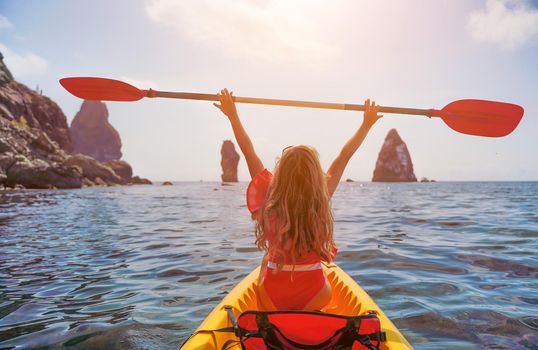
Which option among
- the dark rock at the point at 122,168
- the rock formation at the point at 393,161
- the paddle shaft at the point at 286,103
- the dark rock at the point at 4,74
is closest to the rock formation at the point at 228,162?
the dark rock at the point at 122,168

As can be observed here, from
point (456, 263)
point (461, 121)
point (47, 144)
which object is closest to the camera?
point (461, 121)

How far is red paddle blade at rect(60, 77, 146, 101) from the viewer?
16.2ft

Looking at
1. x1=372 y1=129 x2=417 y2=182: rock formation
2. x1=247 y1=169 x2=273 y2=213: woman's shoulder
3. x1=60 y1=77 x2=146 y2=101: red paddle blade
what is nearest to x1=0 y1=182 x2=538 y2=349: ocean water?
x1=247 y1=169 x2=273 y2=213: woman's shoulder

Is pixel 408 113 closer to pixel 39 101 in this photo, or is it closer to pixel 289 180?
pixel 289 180

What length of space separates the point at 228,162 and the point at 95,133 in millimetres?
70422

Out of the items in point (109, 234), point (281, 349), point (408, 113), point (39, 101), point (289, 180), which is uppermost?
point (39, 101)

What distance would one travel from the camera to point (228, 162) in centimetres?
11838

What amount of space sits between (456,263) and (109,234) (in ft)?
26.9

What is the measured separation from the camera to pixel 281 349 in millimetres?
2367

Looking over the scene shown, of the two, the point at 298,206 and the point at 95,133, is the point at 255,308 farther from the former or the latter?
the point at 95,133

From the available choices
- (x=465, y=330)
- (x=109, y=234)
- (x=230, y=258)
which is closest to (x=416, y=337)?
(x=465, y=330)

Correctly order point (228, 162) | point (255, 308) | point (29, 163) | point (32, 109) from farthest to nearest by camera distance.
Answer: point (228, 162)
point (32, 109)
point (29, 163)
point (255, 308)

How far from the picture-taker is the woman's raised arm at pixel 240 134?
10.3 feet

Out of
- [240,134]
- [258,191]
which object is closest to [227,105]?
[240,134]
